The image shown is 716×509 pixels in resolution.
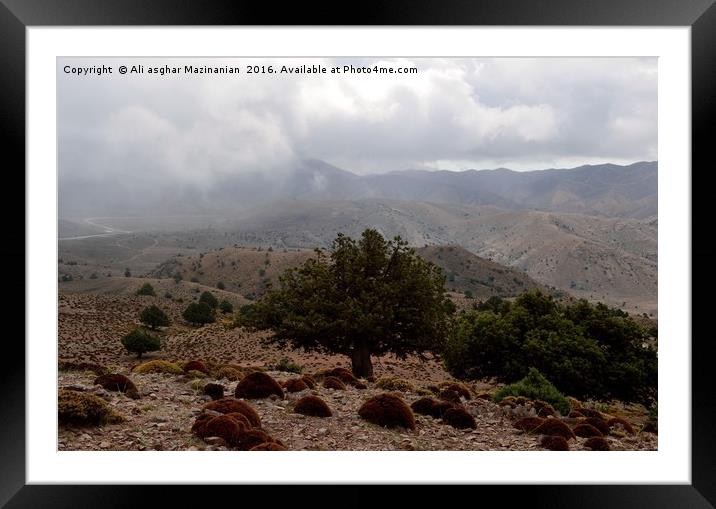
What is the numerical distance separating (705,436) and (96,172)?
3127 cm

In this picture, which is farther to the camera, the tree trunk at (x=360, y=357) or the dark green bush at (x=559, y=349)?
the dark green bush at (x=559, y=349)

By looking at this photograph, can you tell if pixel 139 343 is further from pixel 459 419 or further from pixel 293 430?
pixel 459 419

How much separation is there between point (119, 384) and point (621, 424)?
21.1 ft

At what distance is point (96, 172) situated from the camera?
98.7 feet

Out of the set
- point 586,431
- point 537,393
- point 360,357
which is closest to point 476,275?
point 360,357

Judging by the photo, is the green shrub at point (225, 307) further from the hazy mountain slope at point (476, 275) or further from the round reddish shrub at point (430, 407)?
the round reddish shrub at point (430, 407)

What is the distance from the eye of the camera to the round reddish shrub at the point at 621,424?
7.47 m

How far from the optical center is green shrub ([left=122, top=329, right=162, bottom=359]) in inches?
614

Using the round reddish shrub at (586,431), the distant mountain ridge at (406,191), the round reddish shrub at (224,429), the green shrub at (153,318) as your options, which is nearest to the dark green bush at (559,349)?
the round reddish shrub at (586,431)

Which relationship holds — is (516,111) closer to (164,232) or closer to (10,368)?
(164,232)

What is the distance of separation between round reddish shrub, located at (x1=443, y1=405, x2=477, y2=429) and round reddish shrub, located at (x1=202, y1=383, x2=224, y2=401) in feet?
8.56

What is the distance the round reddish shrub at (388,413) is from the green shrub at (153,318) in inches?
575

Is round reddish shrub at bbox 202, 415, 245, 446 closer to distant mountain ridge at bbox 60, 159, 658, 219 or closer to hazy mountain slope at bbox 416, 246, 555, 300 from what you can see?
hazy mountain slope at bbox 416, 246, 555, 300

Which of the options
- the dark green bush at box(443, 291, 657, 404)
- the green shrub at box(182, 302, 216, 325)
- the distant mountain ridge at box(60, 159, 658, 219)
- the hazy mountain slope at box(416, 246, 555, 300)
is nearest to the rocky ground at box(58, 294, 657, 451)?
the dark green bush at box(443, 291, 657, 404)
